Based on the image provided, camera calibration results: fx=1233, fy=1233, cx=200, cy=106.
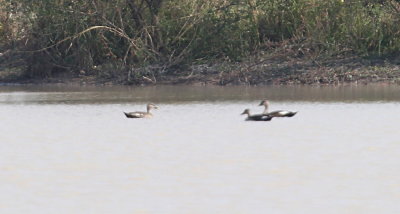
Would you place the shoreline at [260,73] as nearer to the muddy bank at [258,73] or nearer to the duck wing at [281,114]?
the muddy bank at [258,73]

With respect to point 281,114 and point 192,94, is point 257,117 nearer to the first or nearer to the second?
point 281,114

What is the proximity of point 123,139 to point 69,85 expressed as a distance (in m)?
15.3

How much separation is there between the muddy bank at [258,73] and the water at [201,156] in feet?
12.2

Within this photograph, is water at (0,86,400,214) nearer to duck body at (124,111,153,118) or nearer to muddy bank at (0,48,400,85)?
duck body at (124,111,153,118)

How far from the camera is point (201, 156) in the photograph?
18.3 meters

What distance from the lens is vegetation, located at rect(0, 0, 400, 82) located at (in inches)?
1401

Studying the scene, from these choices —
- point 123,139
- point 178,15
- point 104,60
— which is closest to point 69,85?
point 104,60

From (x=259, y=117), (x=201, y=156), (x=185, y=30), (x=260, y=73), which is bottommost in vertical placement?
(x=201, y=156)

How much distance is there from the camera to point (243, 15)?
121ft

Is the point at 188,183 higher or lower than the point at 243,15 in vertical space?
lower

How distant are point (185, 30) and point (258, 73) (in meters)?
2.65

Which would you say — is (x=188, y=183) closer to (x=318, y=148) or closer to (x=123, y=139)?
(x=318, y=148)

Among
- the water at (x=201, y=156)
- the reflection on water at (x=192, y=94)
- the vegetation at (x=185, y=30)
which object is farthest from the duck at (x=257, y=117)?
the vegetation at (x=185, y=30)

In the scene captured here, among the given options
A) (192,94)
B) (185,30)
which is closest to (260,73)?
(185,30)
